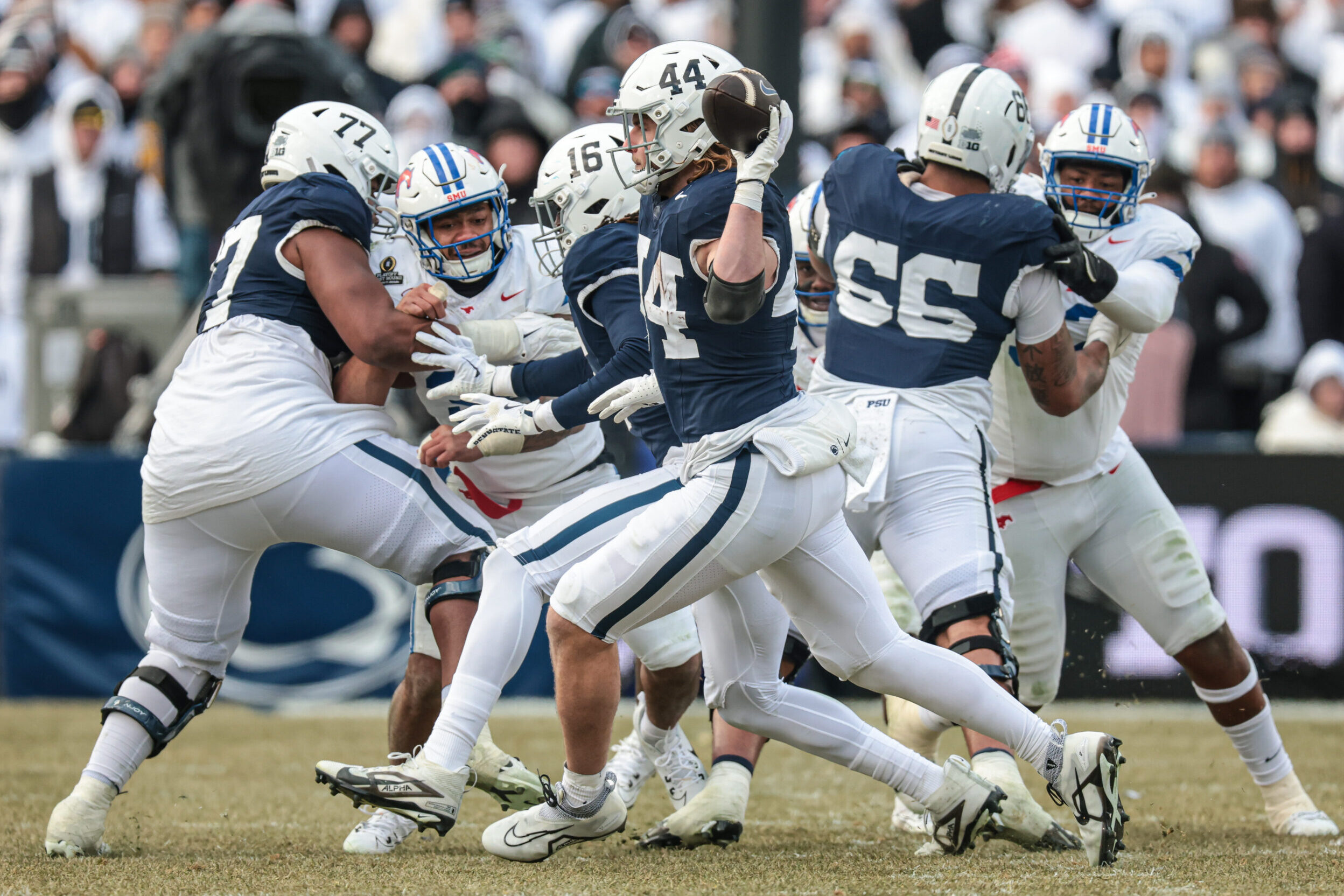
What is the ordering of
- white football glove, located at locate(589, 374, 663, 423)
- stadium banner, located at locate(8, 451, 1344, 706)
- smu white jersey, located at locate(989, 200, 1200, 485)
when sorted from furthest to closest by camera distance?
stadium banner, located at locate(8, 451, 1344, 706) < smu white jersey, located at locate(989, 200, 1200, 485) < white football glove, located at locate(589, 374, 663, 423)

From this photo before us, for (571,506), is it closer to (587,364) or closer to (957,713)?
(587,364)

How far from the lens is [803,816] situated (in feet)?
19.0

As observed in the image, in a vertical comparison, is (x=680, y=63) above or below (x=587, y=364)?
above

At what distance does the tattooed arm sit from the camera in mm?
4922

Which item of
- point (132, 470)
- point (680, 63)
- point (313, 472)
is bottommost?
point (132, 470)

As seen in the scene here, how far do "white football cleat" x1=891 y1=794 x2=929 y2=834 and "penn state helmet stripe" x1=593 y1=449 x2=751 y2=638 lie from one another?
1.51 metres

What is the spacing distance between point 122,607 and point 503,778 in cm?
457

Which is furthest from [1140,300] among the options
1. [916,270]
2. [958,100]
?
[958,100]

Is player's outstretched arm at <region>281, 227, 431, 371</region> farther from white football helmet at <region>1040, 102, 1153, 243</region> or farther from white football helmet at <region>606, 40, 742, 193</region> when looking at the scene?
white football helmet at <region>1040, 102, 1153, 243</region>

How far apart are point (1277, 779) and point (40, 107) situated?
9555mm

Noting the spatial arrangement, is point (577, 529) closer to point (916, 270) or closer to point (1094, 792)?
point (916, 270)

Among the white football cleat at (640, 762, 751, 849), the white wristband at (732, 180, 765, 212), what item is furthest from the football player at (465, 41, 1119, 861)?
the white football cleat at (640, 762, 751, 849)

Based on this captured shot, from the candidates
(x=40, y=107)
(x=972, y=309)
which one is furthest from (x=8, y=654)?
(x=972, y=309)

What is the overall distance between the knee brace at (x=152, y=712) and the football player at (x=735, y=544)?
102 cm
